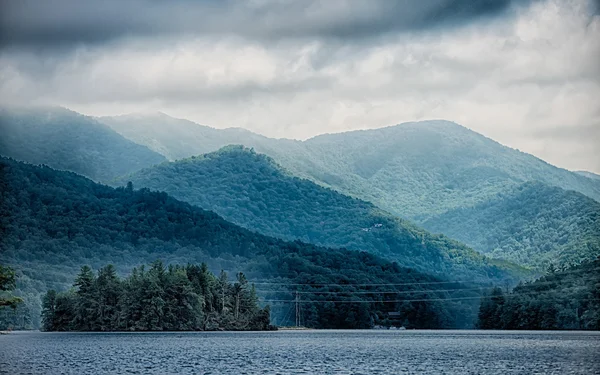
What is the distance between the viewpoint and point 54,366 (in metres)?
87.7

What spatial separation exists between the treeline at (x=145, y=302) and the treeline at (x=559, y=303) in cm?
5727

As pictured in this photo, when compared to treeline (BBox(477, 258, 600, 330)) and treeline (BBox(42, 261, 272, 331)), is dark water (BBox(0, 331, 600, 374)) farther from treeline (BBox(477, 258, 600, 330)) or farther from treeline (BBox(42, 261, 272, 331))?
treeline (BBox(477, 258, 600, 330))

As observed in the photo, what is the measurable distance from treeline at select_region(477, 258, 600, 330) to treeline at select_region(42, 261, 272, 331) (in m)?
57.3

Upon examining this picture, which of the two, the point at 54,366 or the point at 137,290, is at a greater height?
the point at 137,290

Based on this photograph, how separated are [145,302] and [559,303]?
261 feet

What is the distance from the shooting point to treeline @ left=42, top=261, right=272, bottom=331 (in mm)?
176875

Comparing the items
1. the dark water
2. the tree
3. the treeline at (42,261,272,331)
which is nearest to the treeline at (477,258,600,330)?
the dark water

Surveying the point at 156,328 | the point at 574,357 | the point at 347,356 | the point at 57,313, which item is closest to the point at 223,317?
the point at 156,328

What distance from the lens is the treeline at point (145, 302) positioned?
177 m

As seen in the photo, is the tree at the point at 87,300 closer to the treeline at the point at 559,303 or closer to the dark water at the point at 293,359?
the dark water at the point at 293,359

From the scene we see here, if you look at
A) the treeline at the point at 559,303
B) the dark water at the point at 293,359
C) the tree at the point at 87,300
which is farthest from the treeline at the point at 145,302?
the treeline at the point at 559,303

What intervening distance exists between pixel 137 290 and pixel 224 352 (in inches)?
2484

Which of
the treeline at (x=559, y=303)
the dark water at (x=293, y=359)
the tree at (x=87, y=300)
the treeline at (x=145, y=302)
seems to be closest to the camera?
the dark water at (x=293, y=359)

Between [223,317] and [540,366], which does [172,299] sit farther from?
[540,366]
